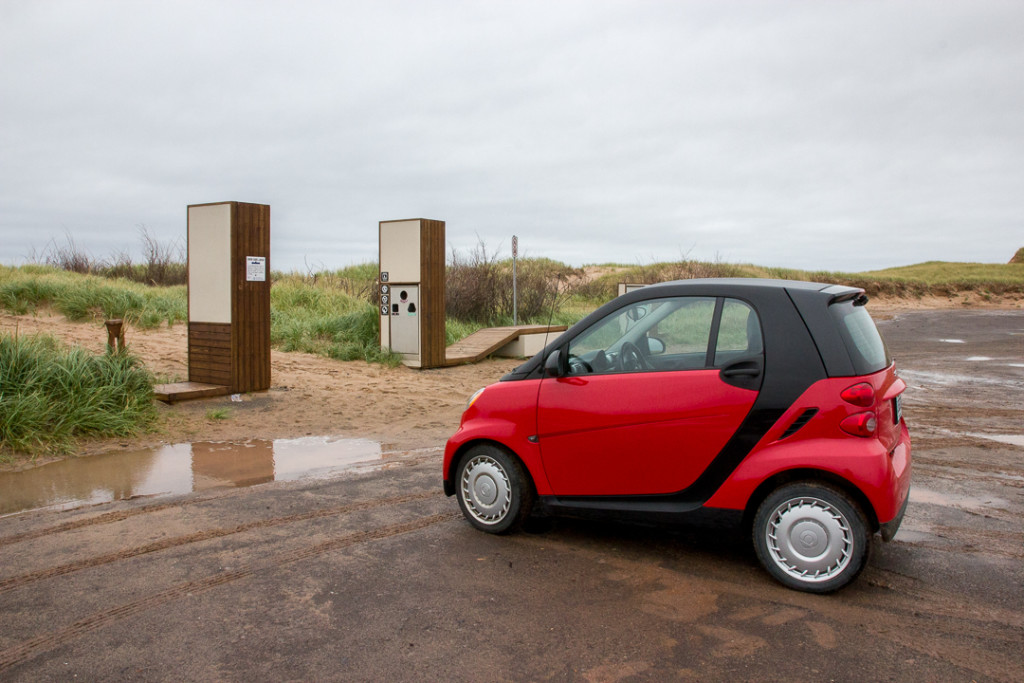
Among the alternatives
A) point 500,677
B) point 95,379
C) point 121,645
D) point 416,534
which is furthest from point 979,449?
point 95,379

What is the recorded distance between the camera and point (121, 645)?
141 inches

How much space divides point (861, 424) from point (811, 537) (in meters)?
0.64

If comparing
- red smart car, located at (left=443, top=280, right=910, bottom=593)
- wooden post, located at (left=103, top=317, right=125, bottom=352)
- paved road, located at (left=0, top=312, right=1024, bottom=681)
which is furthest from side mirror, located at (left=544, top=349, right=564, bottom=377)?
wooden post, located at (left=103, top=317, right=125, bottom=352)

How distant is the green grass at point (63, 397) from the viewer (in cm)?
791

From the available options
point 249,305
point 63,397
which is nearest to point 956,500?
point 63,397

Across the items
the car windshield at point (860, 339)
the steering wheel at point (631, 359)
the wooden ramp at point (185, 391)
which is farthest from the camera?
the wooden ramp at point (185, 391)

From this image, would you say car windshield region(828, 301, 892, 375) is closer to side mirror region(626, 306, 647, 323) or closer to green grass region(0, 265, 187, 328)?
side mirror region(626, 306, 647, 323)

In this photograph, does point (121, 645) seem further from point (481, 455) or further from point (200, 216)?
point (200, 216)

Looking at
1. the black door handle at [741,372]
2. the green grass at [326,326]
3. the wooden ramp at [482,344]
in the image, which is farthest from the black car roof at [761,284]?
the green grass at [326,326]

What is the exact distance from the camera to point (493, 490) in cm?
509

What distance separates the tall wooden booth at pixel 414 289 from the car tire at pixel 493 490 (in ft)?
32.1

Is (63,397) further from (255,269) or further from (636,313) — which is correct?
(636,313)

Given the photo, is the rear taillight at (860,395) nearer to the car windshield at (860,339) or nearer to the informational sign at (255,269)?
the car windshield at (860,339)

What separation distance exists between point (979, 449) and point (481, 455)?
5393mm
